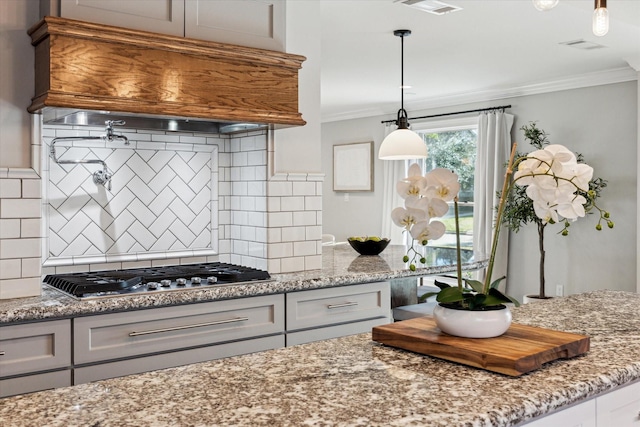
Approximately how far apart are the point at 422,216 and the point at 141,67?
5.27 ft

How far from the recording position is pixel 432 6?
12.3 feet

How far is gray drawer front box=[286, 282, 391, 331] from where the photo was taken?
2.85 meters

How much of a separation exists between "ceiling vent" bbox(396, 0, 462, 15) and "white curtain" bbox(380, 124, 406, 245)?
4.33m

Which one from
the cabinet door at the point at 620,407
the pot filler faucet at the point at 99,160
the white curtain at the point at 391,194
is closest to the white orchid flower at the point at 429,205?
the cabinet door at the point at 620,407

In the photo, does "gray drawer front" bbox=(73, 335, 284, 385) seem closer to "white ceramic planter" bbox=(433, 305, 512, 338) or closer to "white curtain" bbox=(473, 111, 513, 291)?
"white ceramic planter" bbox=(433, 305, 512, 338)

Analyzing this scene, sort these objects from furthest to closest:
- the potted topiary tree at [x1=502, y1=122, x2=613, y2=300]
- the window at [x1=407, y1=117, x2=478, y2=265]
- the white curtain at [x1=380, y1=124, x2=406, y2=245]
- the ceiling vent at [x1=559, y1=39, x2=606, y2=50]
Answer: the white curtain at [x1=380, y1=124, x2=406, y2=245]
the window at [x1=407, y1=117, x2=478, y2=265]
the potted topiary tree at [x1=502, y1=122, x2=613, y2=300]
the ceiling vent at [x1=559, y1=39, x2=606, y2=50]

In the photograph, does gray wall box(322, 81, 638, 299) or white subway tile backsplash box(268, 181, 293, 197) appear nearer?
white subway tile backsplash box(268, 181, 293, 197)

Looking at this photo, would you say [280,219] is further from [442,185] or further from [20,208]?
[442,185]

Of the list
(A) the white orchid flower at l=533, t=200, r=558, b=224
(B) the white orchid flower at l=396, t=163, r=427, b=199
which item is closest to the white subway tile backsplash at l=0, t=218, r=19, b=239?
(B) the white orchid flower at l=396, t=163, r=427, b=199

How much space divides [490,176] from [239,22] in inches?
181

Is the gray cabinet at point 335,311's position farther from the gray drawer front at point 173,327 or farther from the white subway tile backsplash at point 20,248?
the white subway tile backsplash at point 20,248

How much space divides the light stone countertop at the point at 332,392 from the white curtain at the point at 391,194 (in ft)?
21.6

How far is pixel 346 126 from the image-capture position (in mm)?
9102

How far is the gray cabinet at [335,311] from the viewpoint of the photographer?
2852 millimetres
